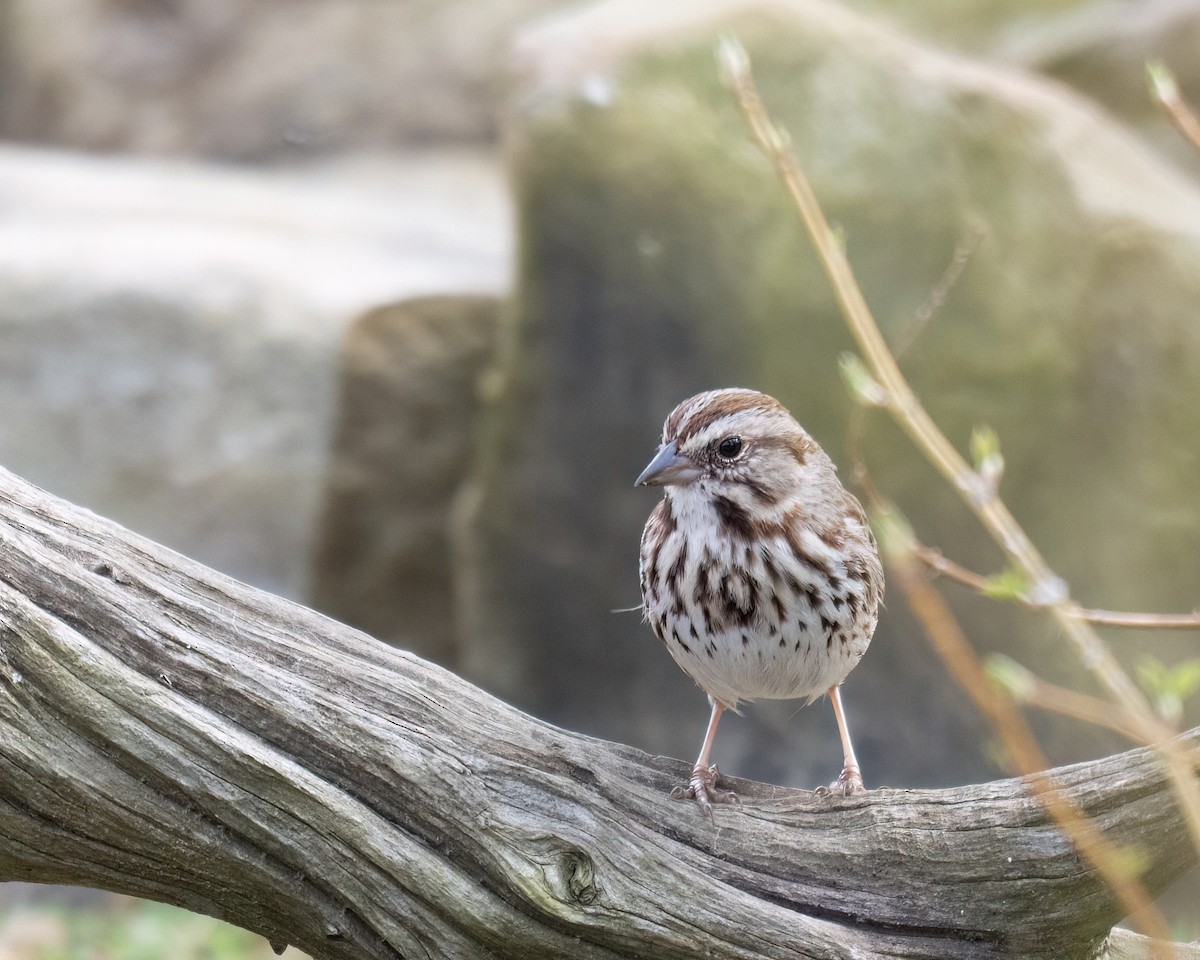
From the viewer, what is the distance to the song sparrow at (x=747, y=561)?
3.30 m

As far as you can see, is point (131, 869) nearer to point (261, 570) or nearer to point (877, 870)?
point (877, 870)

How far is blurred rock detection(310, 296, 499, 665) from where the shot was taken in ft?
26.0

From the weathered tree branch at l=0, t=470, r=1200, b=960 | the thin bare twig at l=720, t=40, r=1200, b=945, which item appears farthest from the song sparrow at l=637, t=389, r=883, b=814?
the thin bare twig at l=720, t=40, r=1200, b=945

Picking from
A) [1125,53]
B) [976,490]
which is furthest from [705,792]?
[1125,53]

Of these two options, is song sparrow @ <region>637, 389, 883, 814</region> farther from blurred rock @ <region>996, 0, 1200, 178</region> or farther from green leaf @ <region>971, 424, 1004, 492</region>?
blurred rock @ <region>996, 0, 1200, 178</region>

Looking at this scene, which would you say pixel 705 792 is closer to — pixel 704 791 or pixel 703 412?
pixel 704 791

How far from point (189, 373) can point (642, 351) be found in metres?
2.81

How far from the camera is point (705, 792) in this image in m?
3.20

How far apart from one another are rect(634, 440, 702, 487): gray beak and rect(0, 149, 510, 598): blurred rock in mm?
4917

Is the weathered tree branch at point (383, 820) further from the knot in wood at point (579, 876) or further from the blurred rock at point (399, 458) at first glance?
the blurred rock at point (399, 458)

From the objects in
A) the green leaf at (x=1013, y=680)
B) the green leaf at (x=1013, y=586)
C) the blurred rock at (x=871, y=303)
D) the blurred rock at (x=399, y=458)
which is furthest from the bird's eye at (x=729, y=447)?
the blurred rock at (x=399, y=458)

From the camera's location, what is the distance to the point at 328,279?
8086 mm

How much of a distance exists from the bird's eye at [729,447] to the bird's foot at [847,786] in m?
0.90

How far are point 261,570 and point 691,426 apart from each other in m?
5.08
